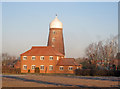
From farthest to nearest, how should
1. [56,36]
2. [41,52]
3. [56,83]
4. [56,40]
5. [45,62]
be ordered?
[56,36] < [56,40] < [41,52] < [45,62] < [56,83]

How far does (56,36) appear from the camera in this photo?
69688 millimetres

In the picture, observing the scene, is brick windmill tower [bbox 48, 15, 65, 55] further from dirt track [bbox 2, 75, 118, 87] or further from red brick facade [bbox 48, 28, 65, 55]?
dirt track [bbox 2, 75, 118, 87]

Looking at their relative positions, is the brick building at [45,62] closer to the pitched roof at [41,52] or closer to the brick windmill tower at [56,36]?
the pitched roof at [41,52]

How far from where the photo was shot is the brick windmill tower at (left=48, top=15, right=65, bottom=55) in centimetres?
6954

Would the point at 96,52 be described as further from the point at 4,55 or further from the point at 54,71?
the point at 4,55

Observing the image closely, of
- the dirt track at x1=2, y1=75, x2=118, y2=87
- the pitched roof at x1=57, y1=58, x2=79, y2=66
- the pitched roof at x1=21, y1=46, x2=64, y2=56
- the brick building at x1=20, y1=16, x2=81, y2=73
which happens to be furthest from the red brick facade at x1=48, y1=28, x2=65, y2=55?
the dirt track at x1=2, y1=75, x2=118, y2=87

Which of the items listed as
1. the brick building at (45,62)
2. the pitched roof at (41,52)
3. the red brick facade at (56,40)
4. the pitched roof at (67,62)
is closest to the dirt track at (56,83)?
the pitched roof at (67,62)

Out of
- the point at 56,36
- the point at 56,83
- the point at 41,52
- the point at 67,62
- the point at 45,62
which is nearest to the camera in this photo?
the point at 56,83

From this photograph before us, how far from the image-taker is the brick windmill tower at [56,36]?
228ft

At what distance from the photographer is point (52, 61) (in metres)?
61.6

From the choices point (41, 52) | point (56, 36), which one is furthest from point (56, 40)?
point (41, 52)

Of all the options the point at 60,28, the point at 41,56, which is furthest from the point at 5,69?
the point at 60,28

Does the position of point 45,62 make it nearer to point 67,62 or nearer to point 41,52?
point 41,52

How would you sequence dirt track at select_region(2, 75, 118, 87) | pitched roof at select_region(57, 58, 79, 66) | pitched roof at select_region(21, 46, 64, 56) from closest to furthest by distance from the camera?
1. dirt track at select_region(2, 75, 118, 87)
2. pitched roof at select_region(57, 58, 79, 66)
3. pitched roof at select_region(21, 46, 64, 56)
